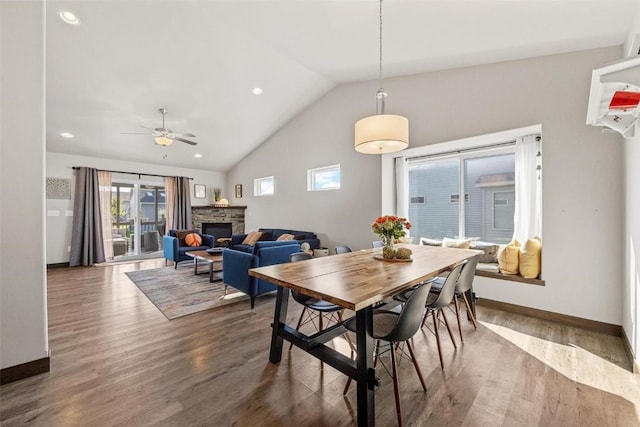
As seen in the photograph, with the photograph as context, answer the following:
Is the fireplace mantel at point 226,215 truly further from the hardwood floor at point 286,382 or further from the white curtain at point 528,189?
the white curtain at point 528,189

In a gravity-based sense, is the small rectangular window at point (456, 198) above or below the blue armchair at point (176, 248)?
above

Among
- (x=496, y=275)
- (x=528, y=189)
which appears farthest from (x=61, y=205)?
(x=528, y=189)

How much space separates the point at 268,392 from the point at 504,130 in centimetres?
373

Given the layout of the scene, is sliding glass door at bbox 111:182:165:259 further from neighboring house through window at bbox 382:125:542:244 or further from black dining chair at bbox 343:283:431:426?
black dining chair at bbox 343:283:431:426

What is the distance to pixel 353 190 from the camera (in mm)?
4961

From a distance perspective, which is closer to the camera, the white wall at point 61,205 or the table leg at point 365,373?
the table leg at point 365,373

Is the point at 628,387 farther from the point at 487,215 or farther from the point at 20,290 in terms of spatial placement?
the point at 20,290

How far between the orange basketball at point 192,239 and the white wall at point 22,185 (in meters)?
4.09

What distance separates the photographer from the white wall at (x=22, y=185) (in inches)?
72.1

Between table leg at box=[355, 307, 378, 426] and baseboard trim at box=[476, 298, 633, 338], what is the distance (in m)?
2.59

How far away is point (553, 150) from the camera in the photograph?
9.36ft

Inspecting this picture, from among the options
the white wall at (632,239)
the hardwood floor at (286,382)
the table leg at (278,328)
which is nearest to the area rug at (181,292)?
the hardwood floor at (286,382)

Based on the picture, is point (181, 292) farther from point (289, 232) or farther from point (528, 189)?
point (528, 189)

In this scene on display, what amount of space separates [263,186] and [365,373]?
6410mm
